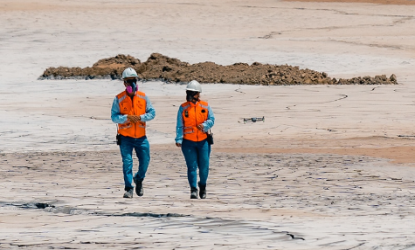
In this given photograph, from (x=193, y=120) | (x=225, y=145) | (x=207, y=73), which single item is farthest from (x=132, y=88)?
(x=207, y=73)

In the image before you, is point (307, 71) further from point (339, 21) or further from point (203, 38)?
point (339, 21)

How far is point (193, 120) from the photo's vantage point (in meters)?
10.5

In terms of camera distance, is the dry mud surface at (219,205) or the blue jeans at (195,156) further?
the blue jeans at (195,156)

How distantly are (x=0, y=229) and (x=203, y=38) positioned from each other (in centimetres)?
3269

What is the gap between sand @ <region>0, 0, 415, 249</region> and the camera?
8.55 m

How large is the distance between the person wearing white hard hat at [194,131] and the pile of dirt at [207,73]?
57.1 feet

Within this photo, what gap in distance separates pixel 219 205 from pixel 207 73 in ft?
63.8

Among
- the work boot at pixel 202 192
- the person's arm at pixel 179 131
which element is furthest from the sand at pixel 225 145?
the person's arm at pixel 179 131

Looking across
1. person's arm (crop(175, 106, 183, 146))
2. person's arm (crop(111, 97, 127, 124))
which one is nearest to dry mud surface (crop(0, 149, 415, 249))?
person's arm (crop(175, 106, 183, 146))

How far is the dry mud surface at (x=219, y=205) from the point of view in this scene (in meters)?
8.05

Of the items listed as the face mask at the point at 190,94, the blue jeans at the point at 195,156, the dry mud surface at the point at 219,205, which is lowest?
the dry mud surface at the point at 219,205

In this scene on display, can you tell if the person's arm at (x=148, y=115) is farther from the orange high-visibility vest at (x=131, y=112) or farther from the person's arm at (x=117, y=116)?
the person's arm at (x=117, y=116)

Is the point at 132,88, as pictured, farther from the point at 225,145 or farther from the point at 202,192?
the point at 225,145

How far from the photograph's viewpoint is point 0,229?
8.73 meters
